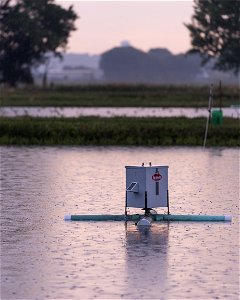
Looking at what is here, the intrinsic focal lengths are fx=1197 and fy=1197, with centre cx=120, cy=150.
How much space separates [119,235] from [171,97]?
6887 cm

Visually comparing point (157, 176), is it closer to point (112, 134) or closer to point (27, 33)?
point (112, 134)

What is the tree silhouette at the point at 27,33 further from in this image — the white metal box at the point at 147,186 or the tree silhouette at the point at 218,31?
the white metal box at the point at 147,186

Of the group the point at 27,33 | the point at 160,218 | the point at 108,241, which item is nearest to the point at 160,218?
the point at 160,218

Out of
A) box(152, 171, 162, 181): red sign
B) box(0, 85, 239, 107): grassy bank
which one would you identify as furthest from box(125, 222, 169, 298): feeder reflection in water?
box(0, 85, 239, 107): grassy bank

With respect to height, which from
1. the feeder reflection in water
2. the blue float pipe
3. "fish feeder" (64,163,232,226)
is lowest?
the feeder reflection in water

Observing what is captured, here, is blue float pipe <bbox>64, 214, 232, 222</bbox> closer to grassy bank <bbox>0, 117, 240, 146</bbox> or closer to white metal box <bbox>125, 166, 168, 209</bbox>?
white metal box <bbox>125, 166, 168, 209</bbox>

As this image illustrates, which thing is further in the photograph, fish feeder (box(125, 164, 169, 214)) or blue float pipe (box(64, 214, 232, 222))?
blue float pipe (box(64, 214, 232, 222))

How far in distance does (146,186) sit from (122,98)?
68623mm

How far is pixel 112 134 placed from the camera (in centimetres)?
4156

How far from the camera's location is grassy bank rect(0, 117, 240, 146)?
4075 centimetres

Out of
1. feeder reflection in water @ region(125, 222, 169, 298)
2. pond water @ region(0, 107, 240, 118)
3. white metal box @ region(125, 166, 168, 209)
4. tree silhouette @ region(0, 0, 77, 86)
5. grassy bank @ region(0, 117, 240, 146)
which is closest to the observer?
feeder reflection in water @ region(125, 222, 169, 298)

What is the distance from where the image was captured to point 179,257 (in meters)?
16.4

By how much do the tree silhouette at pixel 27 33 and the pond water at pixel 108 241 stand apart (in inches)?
3485

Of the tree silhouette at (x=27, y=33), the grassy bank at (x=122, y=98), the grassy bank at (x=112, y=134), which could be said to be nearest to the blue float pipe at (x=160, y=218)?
the grassy bank at (x=112, y=134)
